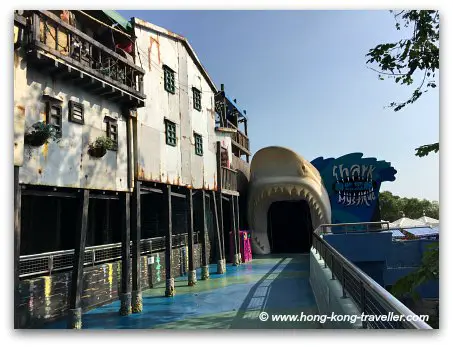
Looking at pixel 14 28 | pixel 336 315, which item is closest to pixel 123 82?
pixel 14 28

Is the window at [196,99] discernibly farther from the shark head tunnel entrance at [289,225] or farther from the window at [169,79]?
the shark head tunnel entrance at [289,225]

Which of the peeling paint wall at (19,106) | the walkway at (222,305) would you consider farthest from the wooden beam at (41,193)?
the walkway at (222,305)

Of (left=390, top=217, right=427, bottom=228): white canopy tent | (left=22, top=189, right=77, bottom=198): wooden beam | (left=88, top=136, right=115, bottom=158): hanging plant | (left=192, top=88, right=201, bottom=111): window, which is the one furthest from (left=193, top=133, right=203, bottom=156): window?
(left=390, top=217, right=427, bottom=228): white canopy tent

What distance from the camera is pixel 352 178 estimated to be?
59.1 feet

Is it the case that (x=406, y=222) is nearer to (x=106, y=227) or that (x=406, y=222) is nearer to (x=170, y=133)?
(x=170, y=133)

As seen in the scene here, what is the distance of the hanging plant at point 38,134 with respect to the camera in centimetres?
562

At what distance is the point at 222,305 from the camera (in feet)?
26.5

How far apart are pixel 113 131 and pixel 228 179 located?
742cm

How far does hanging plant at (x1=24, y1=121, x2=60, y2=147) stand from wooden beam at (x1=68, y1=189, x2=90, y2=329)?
1.34 meters

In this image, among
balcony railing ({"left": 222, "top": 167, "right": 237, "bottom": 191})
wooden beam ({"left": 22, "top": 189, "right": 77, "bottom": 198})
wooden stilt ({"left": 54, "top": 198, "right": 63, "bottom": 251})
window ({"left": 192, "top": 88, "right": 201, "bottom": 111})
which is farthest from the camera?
balcony railing ({"left": 222, "top": 167, "right": 237, "bottom": 191})

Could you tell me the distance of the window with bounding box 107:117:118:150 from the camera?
25.0 ft

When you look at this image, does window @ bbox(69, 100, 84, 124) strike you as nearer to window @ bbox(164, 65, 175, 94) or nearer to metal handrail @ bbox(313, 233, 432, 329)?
window @ bbox(164, 65, 175, 94)

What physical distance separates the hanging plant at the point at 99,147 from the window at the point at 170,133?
2762 millimetres

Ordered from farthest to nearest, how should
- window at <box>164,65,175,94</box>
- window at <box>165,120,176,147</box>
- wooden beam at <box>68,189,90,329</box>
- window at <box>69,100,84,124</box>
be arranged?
1. window at <box>164,65,175,94</box>
2. window at <box>165,120,176,147</box>
3. window at <box>69,100,84,124</box>
4. wooden beam at <box>68,189,90,329</box>
